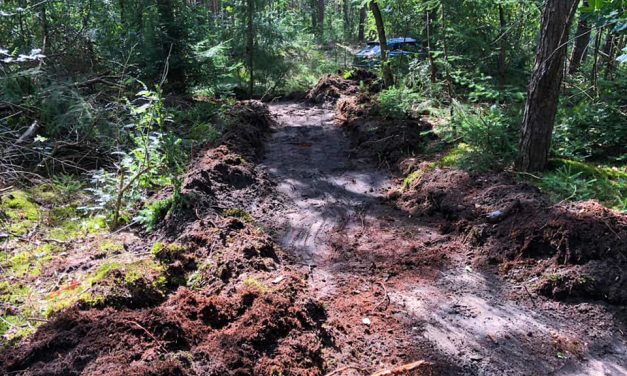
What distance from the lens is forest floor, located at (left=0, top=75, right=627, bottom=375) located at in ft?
9.63

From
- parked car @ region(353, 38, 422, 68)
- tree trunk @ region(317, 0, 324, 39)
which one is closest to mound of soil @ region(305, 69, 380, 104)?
parked car @ region(353, 38, 422, 68)

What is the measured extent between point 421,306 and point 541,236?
5.15 ft

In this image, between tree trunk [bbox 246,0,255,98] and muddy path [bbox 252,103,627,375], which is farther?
tree trunk [bbox 246,0,255,98]

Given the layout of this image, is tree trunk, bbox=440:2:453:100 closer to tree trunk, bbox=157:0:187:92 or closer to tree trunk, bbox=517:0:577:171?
tree trunk, bbox=517:0:577:171

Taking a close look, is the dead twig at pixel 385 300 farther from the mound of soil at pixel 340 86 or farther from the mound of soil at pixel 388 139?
the mound of soil at pixel 340 86

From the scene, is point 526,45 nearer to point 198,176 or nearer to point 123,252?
point 198,176

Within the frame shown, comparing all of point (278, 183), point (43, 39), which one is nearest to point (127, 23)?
point (43, 39)

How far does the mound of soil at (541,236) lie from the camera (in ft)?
12.9

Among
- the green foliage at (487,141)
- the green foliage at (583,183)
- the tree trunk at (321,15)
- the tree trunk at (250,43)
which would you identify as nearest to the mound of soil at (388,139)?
the green foliage at (487,141)

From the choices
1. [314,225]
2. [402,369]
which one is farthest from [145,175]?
[402,369]

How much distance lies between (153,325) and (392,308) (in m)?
2.04

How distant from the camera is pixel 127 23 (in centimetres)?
1099

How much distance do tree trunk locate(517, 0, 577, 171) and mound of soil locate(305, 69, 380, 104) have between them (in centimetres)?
827

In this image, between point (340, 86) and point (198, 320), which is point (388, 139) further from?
point (340, 86)
